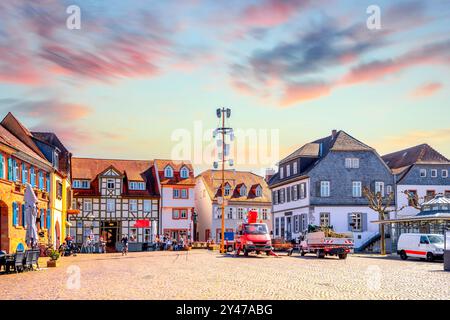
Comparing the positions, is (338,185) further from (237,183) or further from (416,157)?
(237,183)

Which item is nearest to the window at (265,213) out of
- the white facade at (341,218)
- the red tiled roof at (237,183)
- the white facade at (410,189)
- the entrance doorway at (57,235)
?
the red tiled roof at (237,183)

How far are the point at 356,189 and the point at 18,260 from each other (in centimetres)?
4341

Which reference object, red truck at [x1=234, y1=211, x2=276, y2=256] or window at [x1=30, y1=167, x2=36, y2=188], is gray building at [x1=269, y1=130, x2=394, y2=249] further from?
window at [x1=30, y1=167, x2=36, y2=188]

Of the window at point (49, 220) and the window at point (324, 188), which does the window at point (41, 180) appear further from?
the window at point (324, 188)

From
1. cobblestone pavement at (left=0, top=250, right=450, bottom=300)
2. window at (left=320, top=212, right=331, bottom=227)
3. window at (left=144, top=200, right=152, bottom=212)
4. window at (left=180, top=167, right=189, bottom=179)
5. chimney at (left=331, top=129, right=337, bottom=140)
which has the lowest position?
cobblestone pavement at (left=0, top=250, right=450, bottom=300)

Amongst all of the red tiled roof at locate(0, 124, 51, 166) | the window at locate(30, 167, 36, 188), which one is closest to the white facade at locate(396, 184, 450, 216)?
the red tiled roof at locate(0, 124, 51, 166)

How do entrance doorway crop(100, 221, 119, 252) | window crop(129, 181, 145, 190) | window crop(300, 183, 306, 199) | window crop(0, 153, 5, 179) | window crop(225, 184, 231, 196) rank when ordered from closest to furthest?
window crop(0, 153, 5, 179) < window crop(300, 183, 306, 199) < entrance doorway crop(100, 221, 119, 252) < window crop(129, 181, 145, 190) < window crop(225, 184, 231, 196)

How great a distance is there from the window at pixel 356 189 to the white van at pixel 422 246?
77.4 feet

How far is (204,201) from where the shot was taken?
86688 millimetres

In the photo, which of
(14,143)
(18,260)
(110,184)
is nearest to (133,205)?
(110,184)

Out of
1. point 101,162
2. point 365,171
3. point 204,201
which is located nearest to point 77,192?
point 101,162

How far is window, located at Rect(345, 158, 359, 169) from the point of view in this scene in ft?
216

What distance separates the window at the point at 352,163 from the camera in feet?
216

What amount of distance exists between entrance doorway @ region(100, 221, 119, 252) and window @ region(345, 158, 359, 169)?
25.8 metres
